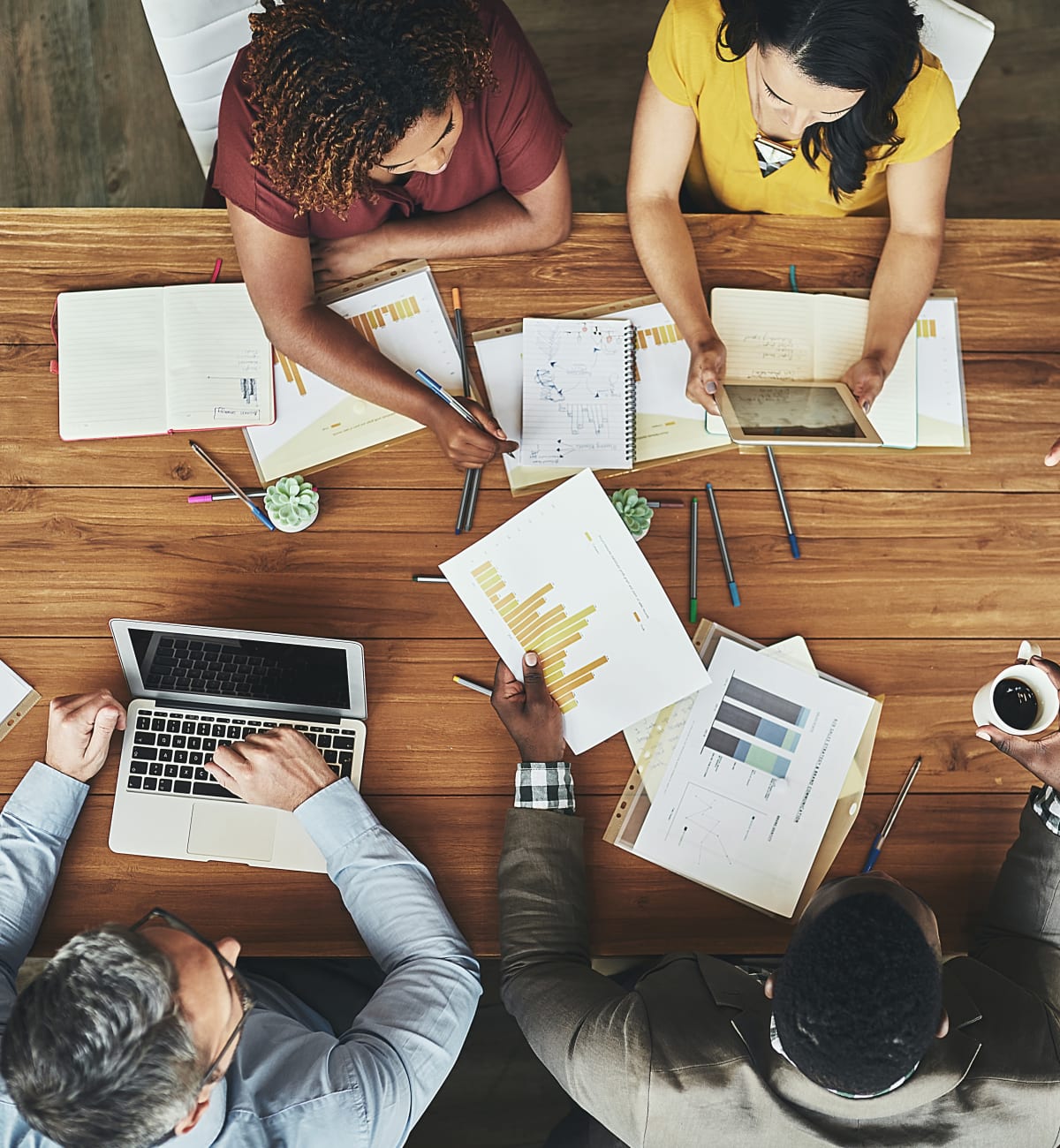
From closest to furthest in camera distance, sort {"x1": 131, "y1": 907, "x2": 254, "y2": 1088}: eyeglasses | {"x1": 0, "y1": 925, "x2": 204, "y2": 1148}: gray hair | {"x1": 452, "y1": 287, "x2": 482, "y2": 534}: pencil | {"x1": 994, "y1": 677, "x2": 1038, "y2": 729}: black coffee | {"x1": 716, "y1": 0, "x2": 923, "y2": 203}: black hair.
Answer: {"x1": 0, "y1": 925, "x2": 204, "y2": 1148}: gray hair < {"x1": 131, "y1": 907, "x2": 254, "y2": 1088}: eyeglasses < {"x1": 716, "y1": 0, "x2": 923, "y2": 203}: black hair < {"x1": 994, "y1": 677, "x2": 1038, "y2": 729}: black coffee < {"x1": 452, "y1": 287, "x2": 482, "y2": 534}: pencil

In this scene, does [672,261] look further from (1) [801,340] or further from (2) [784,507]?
(2) [784,507]

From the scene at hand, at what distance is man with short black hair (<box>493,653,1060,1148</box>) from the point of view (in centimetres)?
101

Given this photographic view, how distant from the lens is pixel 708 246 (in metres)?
1.50

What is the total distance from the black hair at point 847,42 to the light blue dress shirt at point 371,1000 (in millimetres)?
1199

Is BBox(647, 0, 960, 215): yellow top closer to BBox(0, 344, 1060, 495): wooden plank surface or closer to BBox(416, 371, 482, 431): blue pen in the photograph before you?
BBox(0, 344, 1060, 495): wooden plank surface

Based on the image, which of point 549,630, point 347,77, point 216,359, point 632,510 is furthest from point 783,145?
point 216,359

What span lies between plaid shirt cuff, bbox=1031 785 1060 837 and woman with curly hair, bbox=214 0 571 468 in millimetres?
933

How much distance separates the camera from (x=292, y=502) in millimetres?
1360

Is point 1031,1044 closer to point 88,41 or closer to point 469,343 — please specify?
point 469,343

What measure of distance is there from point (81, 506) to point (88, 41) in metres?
1.71

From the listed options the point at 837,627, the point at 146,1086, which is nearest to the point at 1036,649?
the point at 837,627

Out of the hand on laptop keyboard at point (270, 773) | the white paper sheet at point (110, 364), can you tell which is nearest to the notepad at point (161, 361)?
the white paper sheet at point (110, 364)

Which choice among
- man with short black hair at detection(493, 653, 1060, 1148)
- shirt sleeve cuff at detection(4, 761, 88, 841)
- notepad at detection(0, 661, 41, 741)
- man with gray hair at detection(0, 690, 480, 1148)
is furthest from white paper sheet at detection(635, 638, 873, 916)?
notepad at detection(0, 661, 41, 741)

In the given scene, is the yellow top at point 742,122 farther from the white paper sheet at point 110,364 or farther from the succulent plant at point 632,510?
the white paper sheet at point 110,364
